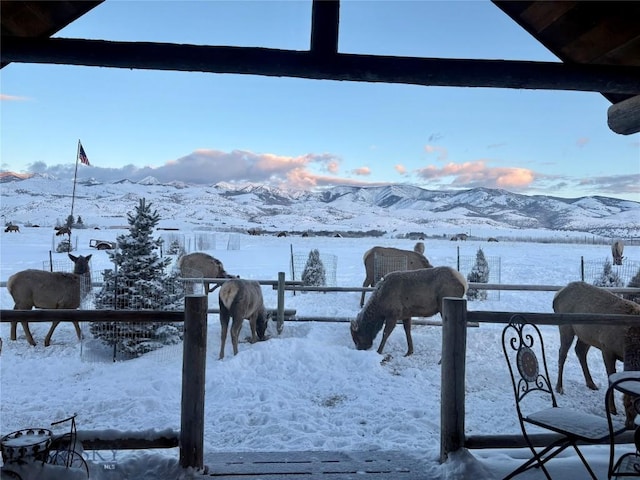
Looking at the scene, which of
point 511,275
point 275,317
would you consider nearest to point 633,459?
point 275,317

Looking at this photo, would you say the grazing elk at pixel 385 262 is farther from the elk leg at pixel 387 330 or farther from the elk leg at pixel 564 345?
the elk leg at pixel 564 345

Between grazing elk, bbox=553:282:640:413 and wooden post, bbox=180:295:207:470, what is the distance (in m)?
3.93

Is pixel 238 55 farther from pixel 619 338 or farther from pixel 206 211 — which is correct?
pixel 206 211

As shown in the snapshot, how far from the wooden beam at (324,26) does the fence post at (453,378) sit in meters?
1.97

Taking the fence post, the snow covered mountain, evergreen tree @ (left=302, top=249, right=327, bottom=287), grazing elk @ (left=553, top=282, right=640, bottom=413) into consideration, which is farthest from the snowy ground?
the snow covered mountain

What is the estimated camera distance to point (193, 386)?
2.98 metres

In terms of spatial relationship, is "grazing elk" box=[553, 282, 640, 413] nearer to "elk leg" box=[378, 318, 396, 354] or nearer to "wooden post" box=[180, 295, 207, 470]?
"elk leg" box=[378, 318, 396, 354]

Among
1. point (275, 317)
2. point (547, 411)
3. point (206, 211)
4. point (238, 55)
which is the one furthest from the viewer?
point (206, 211)

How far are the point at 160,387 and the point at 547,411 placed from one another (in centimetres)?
482

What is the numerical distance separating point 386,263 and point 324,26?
1054 cm

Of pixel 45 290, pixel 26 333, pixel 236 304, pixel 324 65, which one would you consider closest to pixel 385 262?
pixel 236 304

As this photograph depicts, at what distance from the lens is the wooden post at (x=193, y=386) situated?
116 inches

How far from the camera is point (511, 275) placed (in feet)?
59.1

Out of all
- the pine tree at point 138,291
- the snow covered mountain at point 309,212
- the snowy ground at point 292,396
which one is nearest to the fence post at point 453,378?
the snowy ground at point 292,396
